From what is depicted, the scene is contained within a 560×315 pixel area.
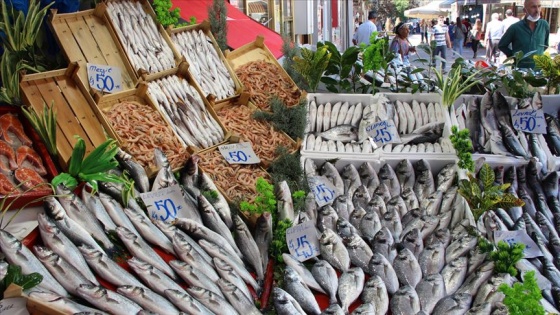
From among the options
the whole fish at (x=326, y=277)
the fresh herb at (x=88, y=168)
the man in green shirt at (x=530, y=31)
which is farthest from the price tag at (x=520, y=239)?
the man in green shirt at (x=530, y=31)

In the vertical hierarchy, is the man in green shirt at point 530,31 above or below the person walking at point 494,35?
above

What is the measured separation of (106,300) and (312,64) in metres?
3.13

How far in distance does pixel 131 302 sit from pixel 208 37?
3248 mm

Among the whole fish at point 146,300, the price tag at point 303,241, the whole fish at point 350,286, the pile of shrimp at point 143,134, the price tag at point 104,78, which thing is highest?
the price tag at point 104,78

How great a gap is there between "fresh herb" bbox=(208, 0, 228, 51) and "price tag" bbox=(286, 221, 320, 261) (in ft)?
8.46

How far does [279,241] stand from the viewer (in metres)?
3.13

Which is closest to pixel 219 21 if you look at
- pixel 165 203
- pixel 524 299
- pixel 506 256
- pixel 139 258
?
pixel 165 203

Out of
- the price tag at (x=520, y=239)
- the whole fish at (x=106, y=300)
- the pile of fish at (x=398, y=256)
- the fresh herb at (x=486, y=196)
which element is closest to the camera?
the whole fish at (x=106, y=300)

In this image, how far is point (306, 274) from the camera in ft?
9.55

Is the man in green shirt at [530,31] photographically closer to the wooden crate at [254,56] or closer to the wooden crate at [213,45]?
the wooden crate at [254,56]

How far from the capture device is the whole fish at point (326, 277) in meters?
2.82

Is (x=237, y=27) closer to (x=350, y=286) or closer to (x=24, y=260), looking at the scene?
(x=350, y=286)

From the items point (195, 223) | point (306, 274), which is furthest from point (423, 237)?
point (195, 223)

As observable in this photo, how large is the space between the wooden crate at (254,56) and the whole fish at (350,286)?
7.82 ft
